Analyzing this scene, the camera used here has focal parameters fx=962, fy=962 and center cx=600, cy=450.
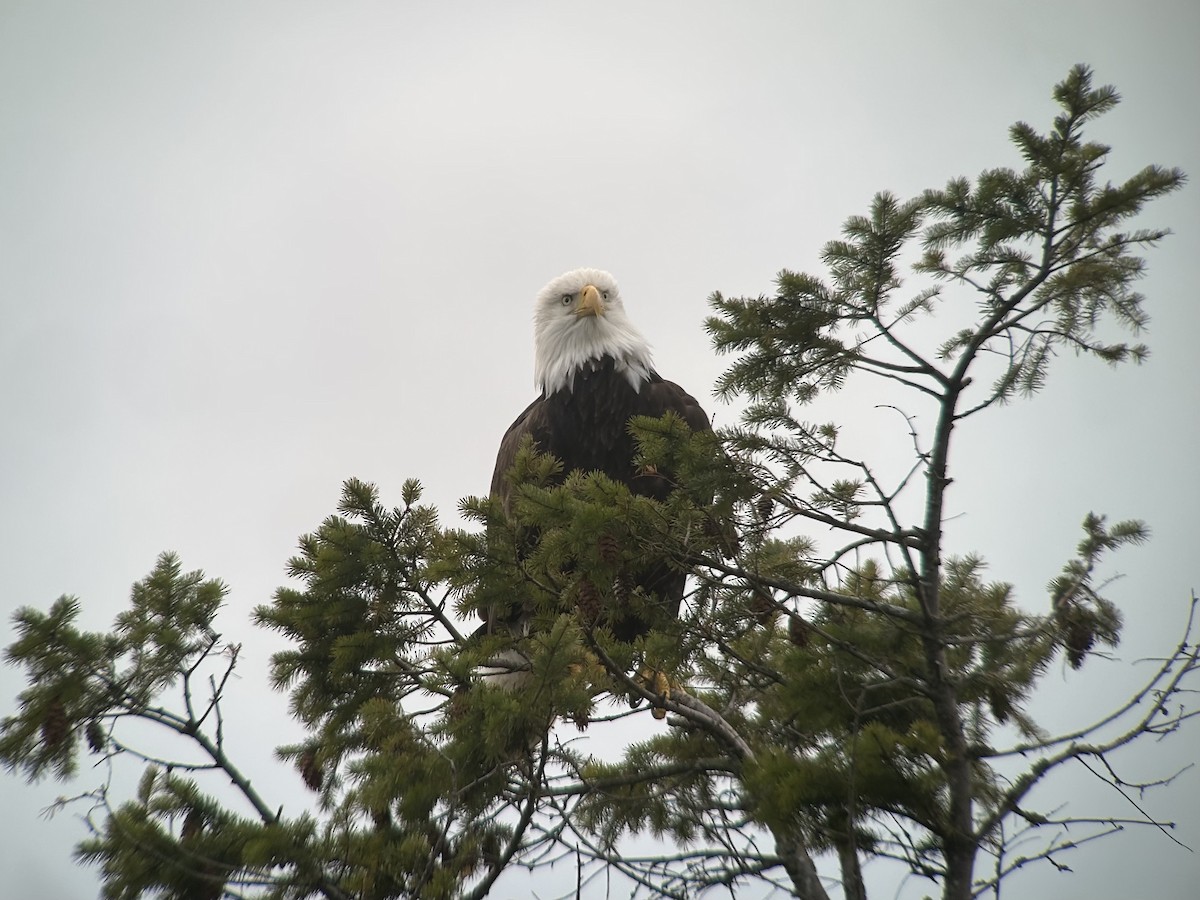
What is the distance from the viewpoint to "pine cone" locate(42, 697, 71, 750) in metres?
2.88

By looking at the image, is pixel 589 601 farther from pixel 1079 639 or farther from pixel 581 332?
pixel 581 332

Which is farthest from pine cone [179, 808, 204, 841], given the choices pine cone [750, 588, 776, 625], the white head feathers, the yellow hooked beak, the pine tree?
the yellow hooked beak

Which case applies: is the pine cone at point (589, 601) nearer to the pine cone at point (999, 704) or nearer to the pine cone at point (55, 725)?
the pine cone at point (999, 704)

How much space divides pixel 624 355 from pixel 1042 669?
126 inches

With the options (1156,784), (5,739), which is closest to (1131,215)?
(1156,784)

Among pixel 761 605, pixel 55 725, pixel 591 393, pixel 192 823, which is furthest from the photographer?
pixel 591 393

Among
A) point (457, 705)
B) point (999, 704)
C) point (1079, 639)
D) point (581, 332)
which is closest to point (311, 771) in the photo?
point (457, 705)

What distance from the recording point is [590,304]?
225 inches

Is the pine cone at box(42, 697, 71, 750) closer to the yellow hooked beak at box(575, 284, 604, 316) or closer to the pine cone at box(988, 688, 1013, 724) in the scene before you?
the pine cone at box(988, 688, 1013, 724)

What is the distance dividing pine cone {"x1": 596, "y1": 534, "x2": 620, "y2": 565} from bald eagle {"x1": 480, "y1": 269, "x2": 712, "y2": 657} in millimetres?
1867

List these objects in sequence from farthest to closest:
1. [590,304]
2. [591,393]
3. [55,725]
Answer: [590,304] < [591,393] < [55,725]

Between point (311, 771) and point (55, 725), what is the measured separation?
33.9 inches

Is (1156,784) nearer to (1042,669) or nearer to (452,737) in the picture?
(1042,669)

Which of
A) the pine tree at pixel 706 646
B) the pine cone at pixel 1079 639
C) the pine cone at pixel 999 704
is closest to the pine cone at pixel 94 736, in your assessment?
the pine tree at pixel 706 646
